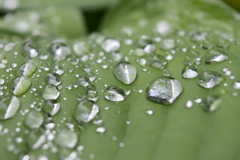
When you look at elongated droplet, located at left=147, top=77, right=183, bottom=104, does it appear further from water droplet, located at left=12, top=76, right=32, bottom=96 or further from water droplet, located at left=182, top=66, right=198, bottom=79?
water droplet, located at left=12, top=76, right=32, bottom=96

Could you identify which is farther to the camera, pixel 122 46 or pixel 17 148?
pixel 122 46

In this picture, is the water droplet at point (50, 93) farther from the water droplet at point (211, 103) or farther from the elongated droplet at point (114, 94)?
the water droplet at point (211, 103)

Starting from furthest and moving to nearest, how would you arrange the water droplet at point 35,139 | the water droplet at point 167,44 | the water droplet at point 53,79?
1. the water droplet at point 167,44
2. the water droplet at point 53,79
3. the water droplet at point 35,139

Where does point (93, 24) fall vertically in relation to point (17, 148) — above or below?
below

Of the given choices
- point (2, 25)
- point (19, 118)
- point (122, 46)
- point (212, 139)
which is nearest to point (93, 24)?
point (2, 25)

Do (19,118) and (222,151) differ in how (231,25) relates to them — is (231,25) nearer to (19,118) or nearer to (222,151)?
(222,151)

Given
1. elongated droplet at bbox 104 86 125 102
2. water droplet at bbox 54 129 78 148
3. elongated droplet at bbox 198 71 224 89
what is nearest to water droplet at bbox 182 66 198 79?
elongated droplet at bbox 198 71 224 89

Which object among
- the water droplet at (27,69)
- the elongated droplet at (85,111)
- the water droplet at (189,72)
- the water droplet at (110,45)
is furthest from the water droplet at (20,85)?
the water droplet at (189,72)
